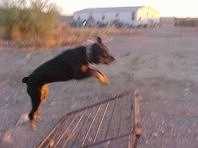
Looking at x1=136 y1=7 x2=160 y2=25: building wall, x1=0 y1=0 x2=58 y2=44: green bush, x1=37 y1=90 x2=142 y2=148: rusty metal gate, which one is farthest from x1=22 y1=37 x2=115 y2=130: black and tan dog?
x1=136 y1=7 x2=160 y2=25: building wall

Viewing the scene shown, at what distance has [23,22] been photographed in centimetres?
3703

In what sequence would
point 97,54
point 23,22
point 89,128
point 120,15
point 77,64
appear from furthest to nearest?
1. point 120,15
2. point 23,22
3. point 89,128
4. point 77,64
5. point 97,54

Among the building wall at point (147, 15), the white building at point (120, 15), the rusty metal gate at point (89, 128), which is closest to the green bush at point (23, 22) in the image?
the rusty metal gate at point (89, 128)

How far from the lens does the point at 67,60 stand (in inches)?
242

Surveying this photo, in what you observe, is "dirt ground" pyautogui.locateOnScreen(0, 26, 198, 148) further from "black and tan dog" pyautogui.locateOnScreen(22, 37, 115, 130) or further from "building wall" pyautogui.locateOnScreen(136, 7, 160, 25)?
"building wall" pyautogui.locateOnScreen(136, 7, 160, 25)

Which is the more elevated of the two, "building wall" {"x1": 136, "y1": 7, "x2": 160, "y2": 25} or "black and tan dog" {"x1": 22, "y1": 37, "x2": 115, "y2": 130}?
"black and tan dog" {"x1": 22, "y1": 37, "x2": 115, "y2": 130}

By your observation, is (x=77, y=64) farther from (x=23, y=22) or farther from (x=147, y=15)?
(x=147, y=15)

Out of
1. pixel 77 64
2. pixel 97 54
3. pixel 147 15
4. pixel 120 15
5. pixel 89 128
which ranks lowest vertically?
pixel 147 15

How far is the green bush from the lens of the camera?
121 ft

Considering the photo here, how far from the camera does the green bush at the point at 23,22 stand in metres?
36.8

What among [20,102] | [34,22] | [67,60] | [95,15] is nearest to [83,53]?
[67,60]

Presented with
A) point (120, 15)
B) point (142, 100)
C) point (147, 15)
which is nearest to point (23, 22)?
point (142, 100)

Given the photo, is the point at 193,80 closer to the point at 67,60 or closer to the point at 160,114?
the point at 160,114

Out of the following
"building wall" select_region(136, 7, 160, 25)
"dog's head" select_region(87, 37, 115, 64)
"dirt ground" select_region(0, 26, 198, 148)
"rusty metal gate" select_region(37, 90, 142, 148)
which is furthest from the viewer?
"building wall" select_region(136, 7, 160, 25)
